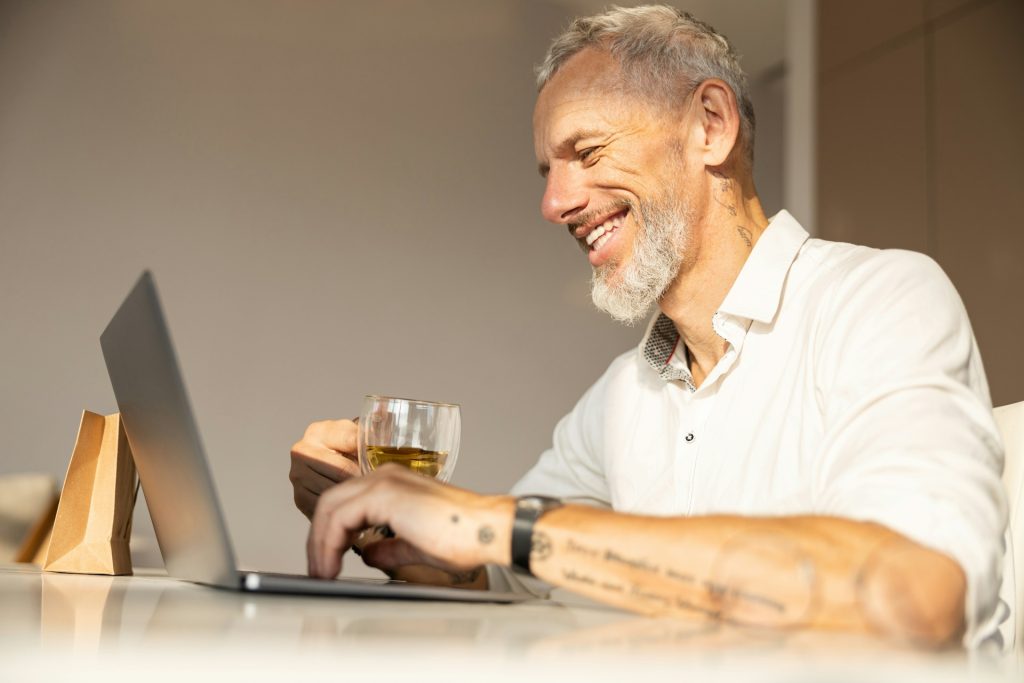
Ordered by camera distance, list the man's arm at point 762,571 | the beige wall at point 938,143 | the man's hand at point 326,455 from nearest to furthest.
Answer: the man's arm at point 762,571 < the man's hand at point 326,455 < the beige wall at point 938,143

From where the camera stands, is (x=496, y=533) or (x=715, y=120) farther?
(x=715, y=120)

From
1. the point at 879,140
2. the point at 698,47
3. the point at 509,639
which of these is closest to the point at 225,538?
the point at 509,639

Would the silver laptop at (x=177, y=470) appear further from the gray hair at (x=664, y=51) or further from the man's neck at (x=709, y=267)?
the gray hair at (x=664, y=51)

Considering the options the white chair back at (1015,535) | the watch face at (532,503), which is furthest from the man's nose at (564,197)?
the watch face at (532,503)

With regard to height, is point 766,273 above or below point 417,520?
above

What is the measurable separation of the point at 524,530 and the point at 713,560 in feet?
0.51

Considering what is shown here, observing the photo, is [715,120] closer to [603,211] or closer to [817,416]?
[603,211]

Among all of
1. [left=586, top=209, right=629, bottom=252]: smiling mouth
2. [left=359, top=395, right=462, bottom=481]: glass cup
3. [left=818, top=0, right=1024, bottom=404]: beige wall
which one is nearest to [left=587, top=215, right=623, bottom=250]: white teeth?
[left=586, top=209, right=629, bottom=252]: smiling mouth

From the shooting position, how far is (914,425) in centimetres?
76

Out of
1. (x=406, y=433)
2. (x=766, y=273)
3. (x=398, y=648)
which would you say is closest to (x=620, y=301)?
→ (x=766, y=273)

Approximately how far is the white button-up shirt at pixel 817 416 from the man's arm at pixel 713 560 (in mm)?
50

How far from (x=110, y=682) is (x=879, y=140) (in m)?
3.60

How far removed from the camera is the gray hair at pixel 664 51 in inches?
58.8

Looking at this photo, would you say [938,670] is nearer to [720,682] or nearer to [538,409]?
[720,682]
